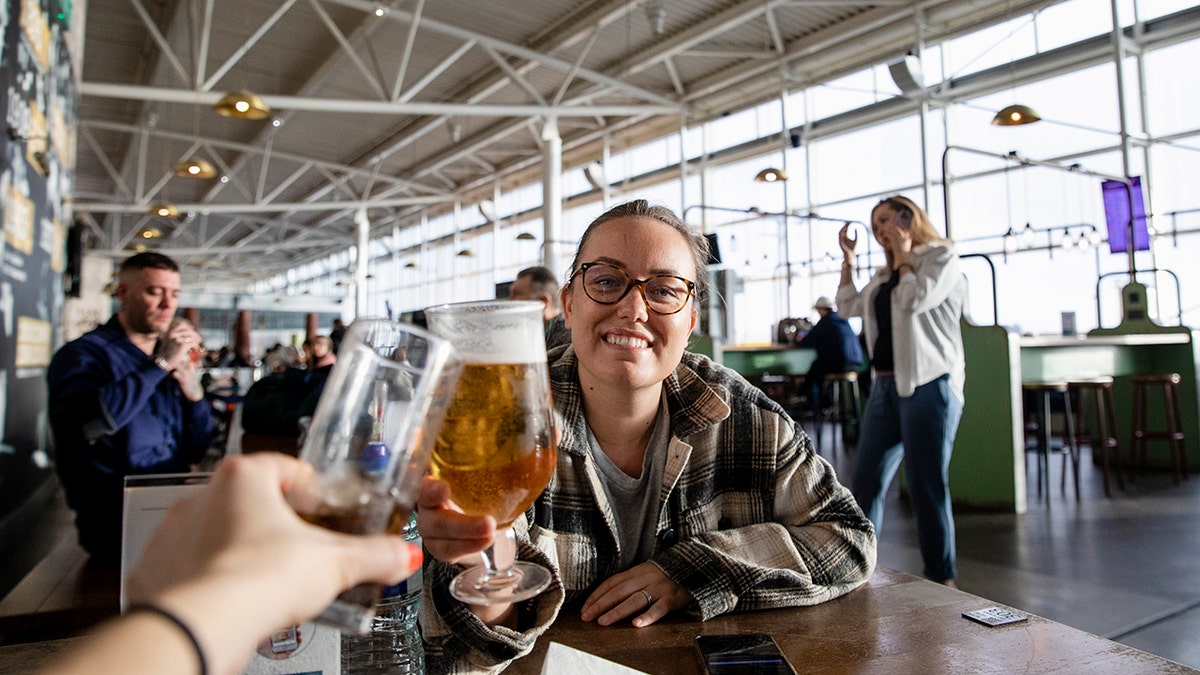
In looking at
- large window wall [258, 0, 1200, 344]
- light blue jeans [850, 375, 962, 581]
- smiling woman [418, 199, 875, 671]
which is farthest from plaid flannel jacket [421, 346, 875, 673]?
large window wall [258, 0, 1200, 344]

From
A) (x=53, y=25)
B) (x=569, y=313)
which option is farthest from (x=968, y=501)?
(x=53, y=25)

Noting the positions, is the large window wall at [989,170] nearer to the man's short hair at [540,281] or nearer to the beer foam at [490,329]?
the man's short hair at [540,281]

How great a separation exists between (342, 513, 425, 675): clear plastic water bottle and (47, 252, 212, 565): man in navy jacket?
1890 millimetres

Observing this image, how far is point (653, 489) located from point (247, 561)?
941mm

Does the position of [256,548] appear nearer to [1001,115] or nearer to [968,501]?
[968,501]

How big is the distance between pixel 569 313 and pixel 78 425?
220 centimetres

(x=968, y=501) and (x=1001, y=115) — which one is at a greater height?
(x=1001, y=115)

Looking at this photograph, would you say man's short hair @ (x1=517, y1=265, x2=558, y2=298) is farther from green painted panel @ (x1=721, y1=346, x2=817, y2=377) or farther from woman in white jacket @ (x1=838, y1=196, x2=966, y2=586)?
green painted panel @ (x1=721, y1=346, x2=817, y2=377)

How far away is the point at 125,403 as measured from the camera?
260cm

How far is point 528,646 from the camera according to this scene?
870 mm

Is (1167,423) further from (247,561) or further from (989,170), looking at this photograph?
(247,561)

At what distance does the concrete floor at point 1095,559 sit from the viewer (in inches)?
112

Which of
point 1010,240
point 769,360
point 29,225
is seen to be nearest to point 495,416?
point 29,225

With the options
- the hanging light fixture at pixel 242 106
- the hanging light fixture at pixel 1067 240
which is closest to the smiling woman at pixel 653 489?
the hanging light fixture at pixel 242 106
